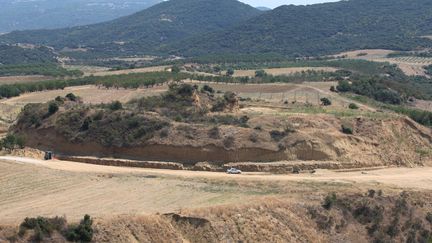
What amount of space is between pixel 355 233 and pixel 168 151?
16624mm

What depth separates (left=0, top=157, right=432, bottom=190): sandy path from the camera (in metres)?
44.2

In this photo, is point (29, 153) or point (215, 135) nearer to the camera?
point (215, 135)

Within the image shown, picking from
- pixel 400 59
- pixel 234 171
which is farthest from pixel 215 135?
pixel 400 59

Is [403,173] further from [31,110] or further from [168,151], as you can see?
[31,110]

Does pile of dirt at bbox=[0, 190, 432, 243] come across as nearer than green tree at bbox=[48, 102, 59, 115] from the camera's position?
Yes

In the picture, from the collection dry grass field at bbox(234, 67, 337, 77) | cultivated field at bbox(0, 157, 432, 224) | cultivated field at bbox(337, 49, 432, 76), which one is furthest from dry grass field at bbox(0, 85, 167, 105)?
cultivated field at bbox(337, 49, 432, 76)

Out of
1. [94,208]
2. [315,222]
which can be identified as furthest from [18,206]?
[315,222]

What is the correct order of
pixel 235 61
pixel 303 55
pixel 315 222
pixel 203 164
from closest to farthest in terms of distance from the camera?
pixel 315 222 → pixel 203 164 → pixel 235 61 → pixel 303 55

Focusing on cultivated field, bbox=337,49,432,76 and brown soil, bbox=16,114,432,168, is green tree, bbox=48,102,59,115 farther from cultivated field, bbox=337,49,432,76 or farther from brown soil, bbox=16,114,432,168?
cultivated field, bbox=337,49,432,76

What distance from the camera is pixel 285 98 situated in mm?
79938

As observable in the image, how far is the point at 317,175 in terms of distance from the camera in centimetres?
4625

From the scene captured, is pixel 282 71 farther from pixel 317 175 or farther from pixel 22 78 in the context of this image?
pixel 317 175

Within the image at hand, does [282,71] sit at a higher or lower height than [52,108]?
lower

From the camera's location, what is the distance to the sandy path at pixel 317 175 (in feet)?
145
